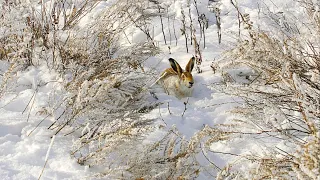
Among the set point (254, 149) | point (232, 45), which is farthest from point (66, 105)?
point (232, 45)

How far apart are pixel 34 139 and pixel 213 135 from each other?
3.40 feet

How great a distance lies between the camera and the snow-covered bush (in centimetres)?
173

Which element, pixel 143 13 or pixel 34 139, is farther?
pixel 143 13

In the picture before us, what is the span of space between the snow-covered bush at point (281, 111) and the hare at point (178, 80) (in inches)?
14.9

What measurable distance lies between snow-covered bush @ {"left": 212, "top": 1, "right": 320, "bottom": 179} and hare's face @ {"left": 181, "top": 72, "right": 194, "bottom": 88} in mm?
361

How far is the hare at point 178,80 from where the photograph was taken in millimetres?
3932

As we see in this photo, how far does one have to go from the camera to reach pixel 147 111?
292cm

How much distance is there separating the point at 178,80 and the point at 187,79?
0.39ft

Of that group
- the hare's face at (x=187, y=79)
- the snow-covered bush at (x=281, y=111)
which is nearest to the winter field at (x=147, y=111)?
the snow-covered bush at (x=281, y=111)

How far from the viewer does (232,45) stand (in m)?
4.27

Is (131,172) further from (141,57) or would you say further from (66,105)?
(141,57)

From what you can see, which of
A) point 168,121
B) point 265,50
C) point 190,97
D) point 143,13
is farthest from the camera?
point 143,13

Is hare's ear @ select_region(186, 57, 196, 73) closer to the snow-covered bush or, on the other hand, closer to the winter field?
the winter field

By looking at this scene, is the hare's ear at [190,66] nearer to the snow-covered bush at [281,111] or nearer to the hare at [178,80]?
the hare at [178,80]
